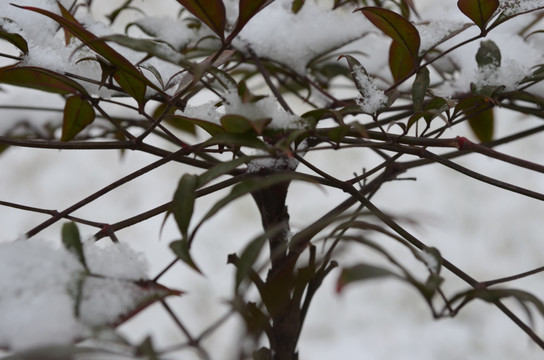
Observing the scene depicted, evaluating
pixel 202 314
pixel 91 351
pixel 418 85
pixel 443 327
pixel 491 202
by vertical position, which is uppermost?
pixel 491 202

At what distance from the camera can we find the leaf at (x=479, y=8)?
286 millimetres

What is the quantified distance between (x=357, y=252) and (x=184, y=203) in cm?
85

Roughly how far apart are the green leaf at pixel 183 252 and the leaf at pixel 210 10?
96mm

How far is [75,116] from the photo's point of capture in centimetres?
35

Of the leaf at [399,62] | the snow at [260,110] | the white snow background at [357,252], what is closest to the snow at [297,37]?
the leaf at [399,62]

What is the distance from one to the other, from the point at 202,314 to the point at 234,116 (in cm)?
83

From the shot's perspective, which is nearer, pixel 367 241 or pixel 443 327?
pixel 367 241

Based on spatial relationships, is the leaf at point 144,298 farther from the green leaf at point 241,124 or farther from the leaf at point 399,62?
the leaf at point 399,62

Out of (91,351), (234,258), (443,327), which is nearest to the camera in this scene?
(91,351)

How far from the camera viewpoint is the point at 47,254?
0.24 meters

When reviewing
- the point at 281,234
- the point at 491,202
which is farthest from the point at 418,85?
the point at 491,202

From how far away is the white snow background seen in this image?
0.99 meters

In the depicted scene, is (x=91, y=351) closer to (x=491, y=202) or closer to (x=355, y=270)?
(x=355, y=270)

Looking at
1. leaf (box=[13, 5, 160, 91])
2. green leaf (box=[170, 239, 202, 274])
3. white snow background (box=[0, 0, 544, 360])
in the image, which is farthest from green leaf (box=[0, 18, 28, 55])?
white snow background (box=[0, 0, 544, 360])
